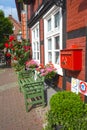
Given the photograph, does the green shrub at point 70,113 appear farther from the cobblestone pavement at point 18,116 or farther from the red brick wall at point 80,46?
the cobblestone pavement at point 18,116

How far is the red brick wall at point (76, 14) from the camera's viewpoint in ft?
12.4

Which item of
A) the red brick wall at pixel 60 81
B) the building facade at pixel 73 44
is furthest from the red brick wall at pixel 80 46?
the red brick wall at pixel 60 81

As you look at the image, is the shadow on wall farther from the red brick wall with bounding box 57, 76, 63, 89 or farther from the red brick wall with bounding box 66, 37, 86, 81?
the red brick wall with bounding box 57, 76, 63, 89

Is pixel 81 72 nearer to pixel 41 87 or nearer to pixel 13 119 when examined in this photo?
pixel 41 87

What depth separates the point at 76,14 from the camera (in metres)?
4.11

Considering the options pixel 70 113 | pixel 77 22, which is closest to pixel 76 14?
pixel 77 22

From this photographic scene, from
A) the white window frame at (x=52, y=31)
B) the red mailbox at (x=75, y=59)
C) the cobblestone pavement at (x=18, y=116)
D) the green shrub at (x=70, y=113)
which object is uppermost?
the white window frame at (x=52, y=31)

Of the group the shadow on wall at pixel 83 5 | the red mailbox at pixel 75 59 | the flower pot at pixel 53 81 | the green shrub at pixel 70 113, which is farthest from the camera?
the flower pot at pixel 53 81

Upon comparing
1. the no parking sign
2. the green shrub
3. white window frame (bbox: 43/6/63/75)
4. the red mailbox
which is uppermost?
white window frame (bbox: 43/6/63/75)

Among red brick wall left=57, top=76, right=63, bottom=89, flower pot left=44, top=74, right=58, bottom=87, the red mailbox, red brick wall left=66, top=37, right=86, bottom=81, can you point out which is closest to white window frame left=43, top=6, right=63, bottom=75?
red brick wall left=57, top=76, right=63, bottom=89

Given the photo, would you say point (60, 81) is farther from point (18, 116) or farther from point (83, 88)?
point (83, 88)

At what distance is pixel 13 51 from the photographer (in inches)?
419

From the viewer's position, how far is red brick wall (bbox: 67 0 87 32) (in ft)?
12.4

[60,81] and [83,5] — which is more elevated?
[83,5]
